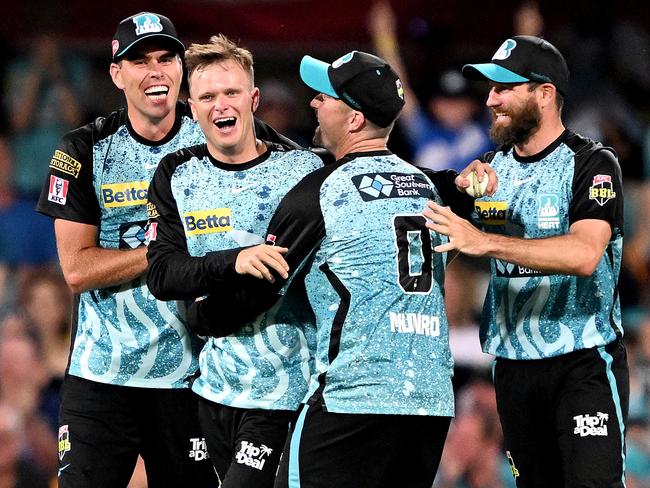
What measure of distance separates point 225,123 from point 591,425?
2.15 metres

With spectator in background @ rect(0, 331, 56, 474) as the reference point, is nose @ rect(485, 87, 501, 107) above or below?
above

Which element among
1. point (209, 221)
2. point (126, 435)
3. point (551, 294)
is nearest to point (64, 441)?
point (126, 435)

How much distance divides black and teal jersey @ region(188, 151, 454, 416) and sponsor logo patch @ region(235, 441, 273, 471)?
48cm

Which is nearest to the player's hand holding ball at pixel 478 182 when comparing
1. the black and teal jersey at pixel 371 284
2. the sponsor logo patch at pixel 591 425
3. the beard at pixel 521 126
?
the beard at pixel 521 126

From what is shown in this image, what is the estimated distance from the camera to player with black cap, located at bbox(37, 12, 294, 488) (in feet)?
20.9

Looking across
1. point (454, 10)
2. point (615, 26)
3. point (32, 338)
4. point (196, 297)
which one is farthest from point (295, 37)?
point (196, 297)

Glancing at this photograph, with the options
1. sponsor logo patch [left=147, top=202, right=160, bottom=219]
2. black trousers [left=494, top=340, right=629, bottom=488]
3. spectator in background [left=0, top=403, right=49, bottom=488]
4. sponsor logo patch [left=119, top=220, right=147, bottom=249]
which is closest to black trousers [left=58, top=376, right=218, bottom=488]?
sponsor logo patch [left=119, top=220, right=147, bottom=249]

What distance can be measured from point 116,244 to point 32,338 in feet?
13.4

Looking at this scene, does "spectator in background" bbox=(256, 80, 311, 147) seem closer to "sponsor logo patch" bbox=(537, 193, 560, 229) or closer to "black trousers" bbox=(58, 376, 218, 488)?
"black trousers" bbox=(58, 376, 218, 488)

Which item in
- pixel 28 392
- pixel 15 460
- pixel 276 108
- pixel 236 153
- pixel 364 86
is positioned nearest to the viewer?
pixel 364 86

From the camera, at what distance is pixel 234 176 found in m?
5.85

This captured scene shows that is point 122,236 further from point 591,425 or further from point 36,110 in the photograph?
point 36,110

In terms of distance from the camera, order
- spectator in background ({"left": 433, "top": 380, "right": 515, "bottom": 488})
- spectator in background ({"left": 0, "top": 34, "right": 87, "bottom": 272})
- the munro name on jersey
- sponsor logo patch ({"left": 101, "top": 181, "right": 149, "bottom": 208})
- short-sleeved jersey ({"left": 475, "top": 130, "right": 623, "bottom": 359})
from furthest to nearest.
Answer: spectator in background ({"left": 0, "top": 34, "right": 87, "bottom": 272}) < spectator in background ({"left": 433, "top": 380, "right": 515, "bottom": 488}) < sponsor logo patch ({"left": 101, "top": 181, "right": 149, "bottom": 208}) < short-sleeved jersey ({"left": 475, "top": 130, "right": 623, "bottom": 359}) < the munro name on jersey

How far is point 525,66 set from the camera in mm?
6242
